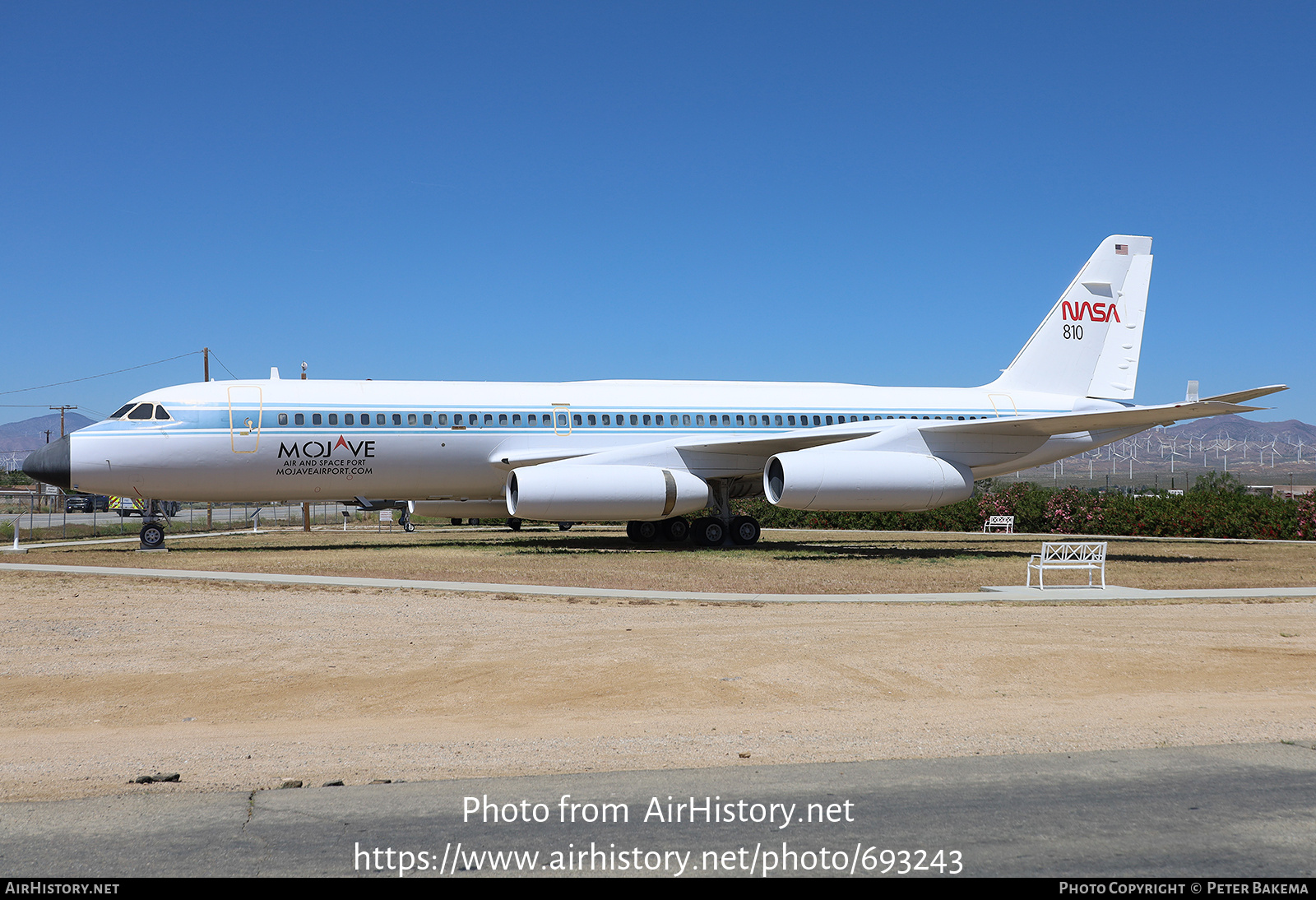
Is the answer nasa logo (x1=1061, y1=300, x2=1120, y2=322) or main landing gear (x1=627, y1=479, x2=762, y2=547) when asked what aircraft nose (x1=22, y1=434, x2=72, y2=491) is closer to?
main landing gear (x1=627, y1=479, x2=762, y2=547)

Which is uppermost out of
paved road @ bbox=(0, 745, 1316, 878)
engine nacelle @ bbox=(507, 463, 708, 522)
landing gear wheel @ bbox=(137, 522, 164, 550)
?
engine nacelle @ bbox=(507, 463, 708, 522)

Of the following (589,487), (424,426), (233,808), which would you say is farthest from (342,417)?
(233,808)

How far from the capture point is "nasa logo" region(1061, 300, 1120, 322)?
29609mm

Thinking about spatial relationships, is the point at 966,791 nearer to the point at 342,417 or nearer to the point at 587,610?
the point at 587,610

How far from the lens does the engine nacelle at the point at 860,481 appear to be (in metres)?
23.2

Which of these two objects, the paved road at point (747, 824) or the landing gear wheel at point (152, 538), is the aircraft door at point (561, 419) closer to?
the landing gear wheel at point (152, 538)

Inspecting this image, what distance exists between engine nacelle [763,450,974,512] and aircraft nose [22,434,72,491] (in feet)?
50.2

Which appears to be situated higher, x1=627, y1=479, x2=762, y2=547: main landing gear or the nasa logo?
the nasa logo

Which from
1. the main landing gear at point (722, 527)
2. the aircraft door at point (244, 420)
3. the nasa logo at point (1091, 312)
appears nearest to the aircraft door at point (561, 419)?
the main landing gear at point (722, 527)

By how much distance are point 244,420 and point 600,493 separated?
26.7ft

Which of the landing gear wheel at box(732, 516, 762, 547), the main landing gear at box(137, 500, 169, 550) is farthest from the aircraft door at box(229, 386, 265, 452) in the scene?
the landing gear wheel at box(732, 516, 762, 547)

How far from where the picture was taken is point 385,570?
19.5 metres

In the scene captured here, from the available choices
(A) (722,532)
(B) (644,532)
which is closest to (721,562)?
(A) (722,532)
